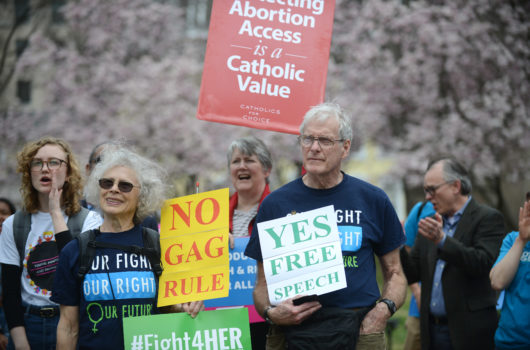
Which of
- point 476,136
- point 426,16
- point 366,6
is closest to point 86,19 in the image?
point 366,6

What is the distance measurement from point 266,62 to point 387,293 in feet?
6.71

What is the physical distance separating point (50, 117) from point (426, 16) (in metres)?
10.8

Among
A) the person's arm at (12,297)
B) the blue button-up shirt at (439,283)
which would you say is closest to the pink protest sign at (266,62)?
the blue button-up shirt at (439,283)

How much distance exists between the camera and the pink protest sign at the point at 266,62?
187 inches

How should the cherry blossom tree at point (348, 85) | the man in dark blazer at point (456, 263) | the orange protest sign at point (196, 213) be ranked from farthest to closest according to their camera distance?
the cherry blossom tree at point (348, 85), the man in dark blazer at point (456, 263), the orange protest sign at point (196, 213)

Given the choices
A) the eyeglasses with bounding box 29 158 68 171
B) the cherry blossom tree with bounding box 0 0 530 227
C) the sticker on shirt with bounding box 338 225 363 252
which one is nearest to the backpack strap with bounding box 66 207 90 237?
the eyeglasses with bounding box 29 158 68 171

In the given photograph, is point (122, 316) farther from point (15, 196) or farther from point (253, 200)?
point (15, 196)

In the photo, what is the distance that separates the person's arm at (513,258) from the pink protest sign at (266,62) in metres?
1.67

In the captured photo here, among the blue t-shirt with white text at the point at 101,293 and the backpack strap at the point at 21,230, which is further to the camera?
the backpack strap at the point at 21,230

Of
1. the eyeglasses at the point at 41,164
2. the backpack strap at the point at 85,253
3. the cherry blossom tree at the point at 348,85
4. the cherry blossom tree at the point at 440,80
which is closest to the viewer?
the backpack strap at the point at 85,253

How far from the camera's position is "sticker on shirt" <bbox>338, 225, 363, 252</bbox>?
3.52 m

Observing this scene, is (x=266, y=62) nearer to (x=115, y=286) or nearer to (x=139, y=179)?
(x=139, y=179)

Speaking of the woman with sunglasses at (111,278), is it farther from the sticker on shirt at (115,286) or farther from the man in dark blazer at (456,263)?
the man in dark blazer at (456,263)

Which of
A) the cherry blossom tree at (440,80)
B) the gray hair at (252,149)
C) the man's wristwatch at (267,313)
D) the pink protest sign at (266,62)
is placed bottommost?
the man's wristwatch at (267,313)
